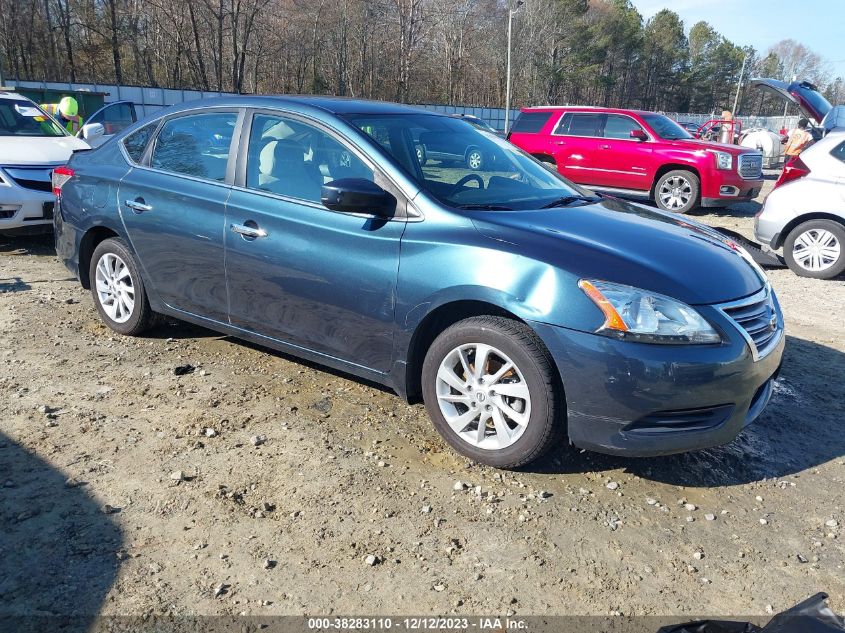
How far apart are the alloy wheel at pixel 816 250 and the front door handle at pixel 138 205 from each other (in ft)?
23.8

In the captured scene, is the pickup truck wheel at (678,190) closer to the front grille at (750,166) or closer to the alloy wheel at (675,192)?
the alloy wheel at (675,192)

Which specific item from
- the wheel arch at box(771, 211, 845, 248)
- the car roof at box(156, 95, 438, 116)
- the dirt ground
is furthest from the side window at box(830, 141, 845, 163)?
the car roof at box(156, 95, 438, 116)

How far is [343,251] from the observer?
3.55m

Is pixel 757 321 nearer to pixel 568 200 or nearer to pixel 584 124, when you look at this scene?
pixel 568 200

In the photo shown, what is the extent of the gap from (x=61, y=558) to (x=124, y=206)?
267cm

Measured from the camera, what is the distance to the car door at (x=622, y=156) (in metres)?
12.7

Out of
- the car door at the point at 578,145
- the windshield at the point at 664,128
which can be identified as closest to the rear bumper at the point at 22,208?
the car door at the point at 578,145

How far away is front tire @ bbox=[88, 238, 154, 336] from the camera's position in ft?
15.4

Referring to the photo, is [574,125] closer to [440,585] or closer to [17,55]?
[440,585]

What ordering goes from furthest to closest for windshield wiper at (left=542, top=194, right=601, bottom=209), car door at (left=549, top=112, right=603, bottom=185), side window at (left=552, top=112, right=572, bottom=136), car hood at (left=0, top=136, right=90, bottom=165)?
1. side window at (left=552, top=112, right=572, bottom=136)
2. car door at (left=549, top=112, right=603, bottom=185)
3. car hood at (left=0, top=136, right=90, bottom=165)
4. windshield wiper at (left=542, top=194, right=601, bottom=209)

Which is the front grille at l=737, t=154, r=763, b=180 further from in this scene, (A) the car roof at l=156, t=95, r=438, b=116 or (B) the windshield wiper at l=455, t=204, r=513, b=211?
(B) the windshield wiper at l=455, t=204, r=513, b=211

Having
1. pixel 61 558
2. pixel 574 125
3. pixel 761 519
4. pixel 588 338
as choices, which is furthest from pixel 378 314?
pixel 574 125

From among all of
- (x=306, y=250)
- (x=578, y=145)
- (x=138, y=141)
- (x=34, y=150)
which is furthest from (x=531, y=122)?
(x=306, y=250)

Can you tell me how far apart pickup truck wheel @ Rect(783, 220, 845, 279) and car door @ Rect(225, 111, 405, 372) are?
257 inches
